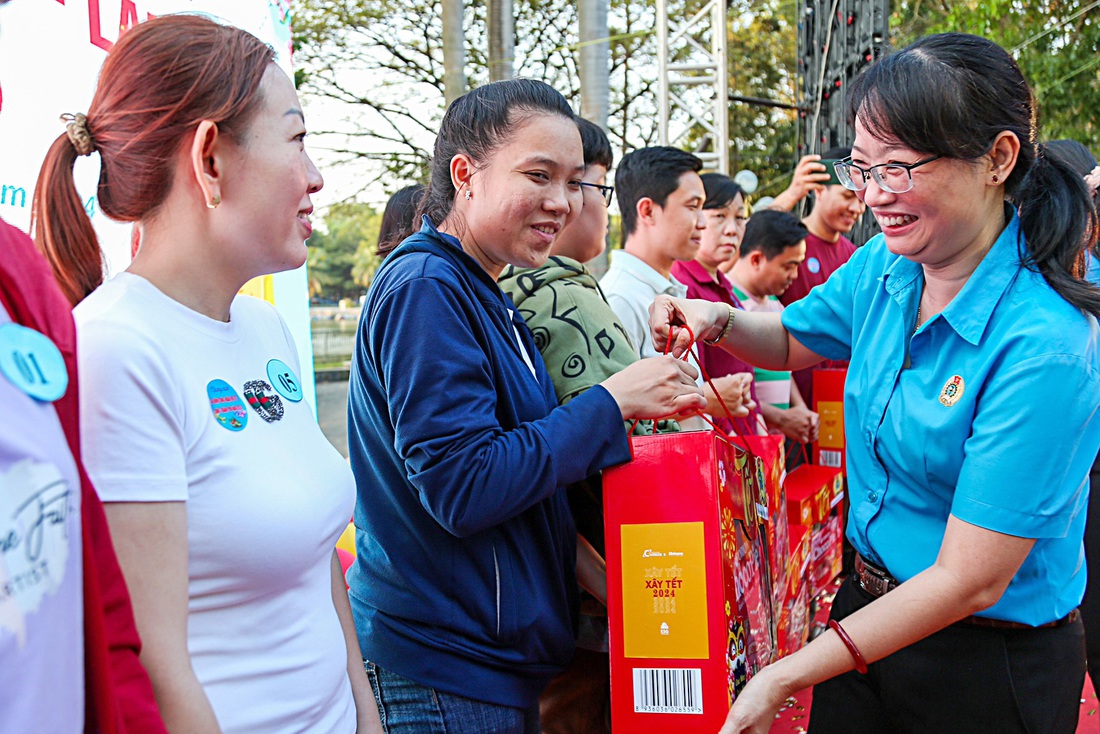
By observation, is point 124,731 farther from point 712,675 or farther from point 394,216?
point 394,216

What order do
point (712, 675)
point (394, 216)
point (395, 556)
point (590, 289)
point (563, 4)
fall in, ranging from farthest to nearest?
point (563, 4) → point (394, 216) → point (590, 289) → point (395, 556) → point (712, 675)

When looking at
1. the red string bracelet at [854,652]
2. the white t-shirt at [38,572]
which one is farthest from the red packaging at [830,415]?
the white t-shirt at [38,572]

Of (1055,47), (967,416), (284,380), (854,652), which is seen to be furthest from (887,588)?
(1055,47)

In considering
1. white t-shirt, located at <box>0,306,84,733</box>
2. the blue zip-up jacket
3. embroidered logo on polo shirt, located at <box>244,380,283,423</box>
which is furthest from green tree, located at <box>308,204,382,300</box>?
white t-shirt, located at <box>0,306,84,733</box>

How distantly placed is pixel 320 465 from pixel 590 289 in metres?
0.90

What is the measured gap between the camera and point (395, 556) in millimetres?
1401

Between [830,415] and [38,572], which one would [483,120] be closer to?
[38,572]

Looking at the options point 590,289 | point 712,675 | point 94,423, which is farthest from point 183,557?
point 590,289

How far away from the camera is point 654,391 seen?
145 cm

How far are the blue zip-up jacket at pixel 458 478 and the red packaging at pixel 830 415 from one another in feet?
6.39

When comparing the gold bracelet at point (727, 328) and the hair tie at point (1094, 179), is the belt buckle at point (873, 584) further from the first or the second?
the hair tie at point (1094, 179)

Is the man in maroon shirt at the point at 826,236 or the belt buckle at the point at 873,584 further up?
the man in maroon shirt at the point at 826,236

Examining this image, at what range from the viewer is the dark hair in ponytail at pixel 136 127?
106cm

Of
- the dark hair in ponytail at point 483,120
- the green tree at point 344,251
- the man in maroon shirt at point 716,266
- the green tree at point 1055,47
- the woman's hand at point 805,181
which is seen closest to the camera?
the dark hair in ponytail at point 483,120
